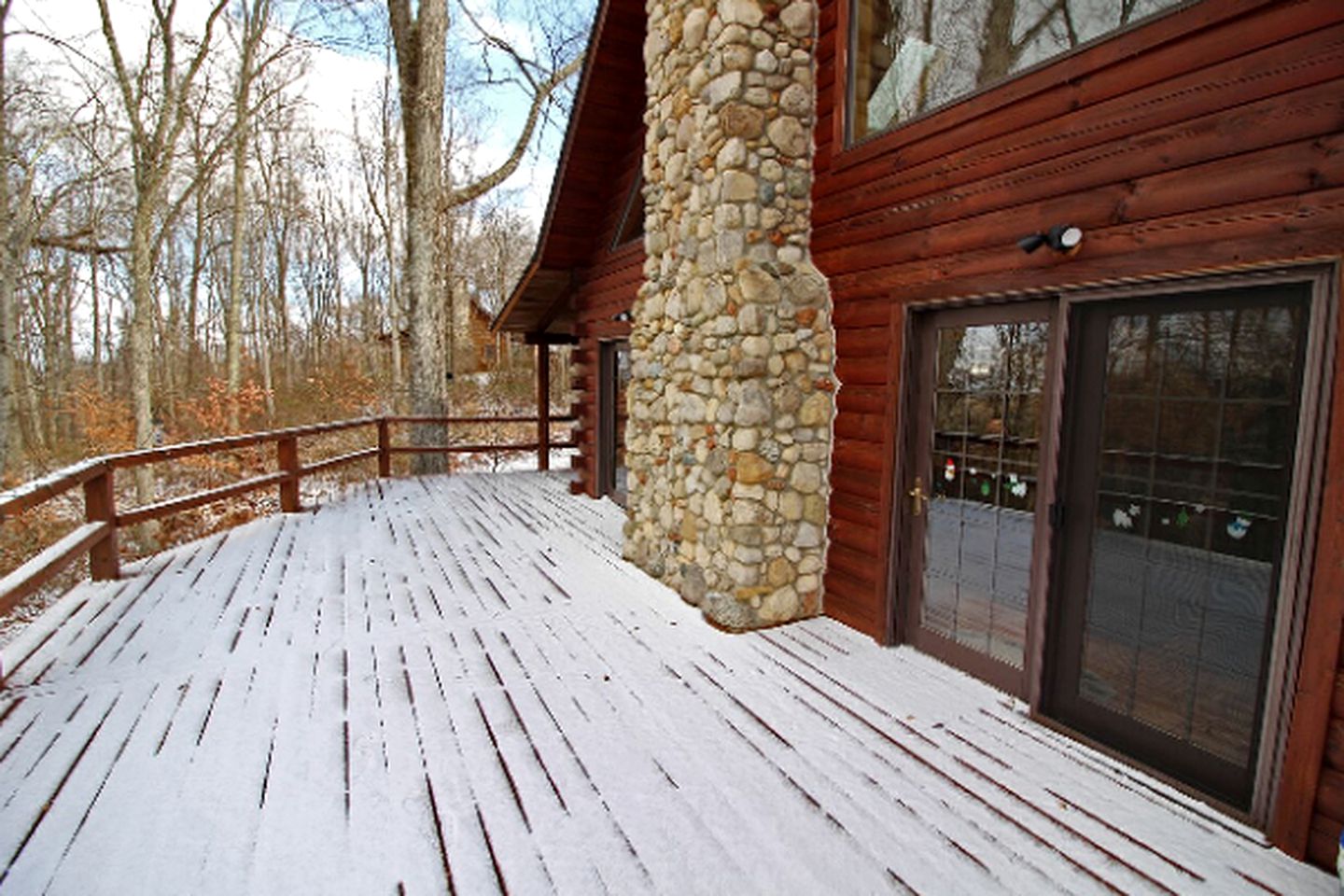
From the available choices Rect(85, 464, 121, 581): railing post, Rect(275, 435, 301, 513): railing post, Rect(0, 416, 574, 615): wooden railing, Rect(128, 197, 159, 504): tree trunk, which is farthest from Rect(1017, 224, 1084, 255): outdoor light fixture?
Rect(128, 197, 159, 504): tree trunk

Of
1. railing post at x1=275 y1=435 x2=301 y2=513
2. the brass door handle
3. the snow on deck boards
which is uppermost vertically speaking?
the brass door handle

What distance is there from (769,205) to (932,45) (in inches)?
46.0

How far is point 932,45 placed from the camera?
3.57 meters

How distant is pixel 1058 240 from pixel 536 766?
3.00 meters

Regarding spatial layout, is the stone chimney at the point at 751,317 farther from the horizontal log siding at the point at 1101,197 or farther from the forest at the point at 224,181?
the forest at the point at 224,181

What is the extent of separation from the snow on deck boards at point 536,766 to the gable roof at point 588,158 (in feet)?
15.2

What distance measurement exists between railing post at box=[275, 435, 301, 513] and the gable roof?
2.92 m

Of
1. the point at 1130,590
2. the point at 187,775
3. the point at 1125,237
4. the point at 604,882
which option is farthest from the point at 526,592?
the point at 1125,237

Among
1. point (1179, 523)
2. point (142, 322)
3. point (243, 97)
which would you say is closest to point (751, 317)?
point (1179, 523)

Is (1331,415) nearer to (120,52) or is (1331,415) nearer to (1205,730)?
(1205,730)

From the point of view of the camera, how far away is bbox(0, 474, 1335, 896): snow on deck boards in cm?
206

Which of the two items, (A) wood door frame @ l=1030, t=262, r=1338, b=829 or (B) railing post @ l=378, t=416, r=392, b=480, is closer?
(A) wood door frame @ l=1030, t=262, r=1338, b=829

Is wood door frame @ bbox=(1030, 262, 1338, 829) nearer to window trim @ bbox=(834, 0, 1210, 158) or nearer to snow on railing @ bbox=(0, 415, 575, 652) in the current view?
window trim @ bbox=(834, 0, 1210, 158)

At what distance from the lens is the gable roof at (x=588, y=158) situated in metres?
5.67
